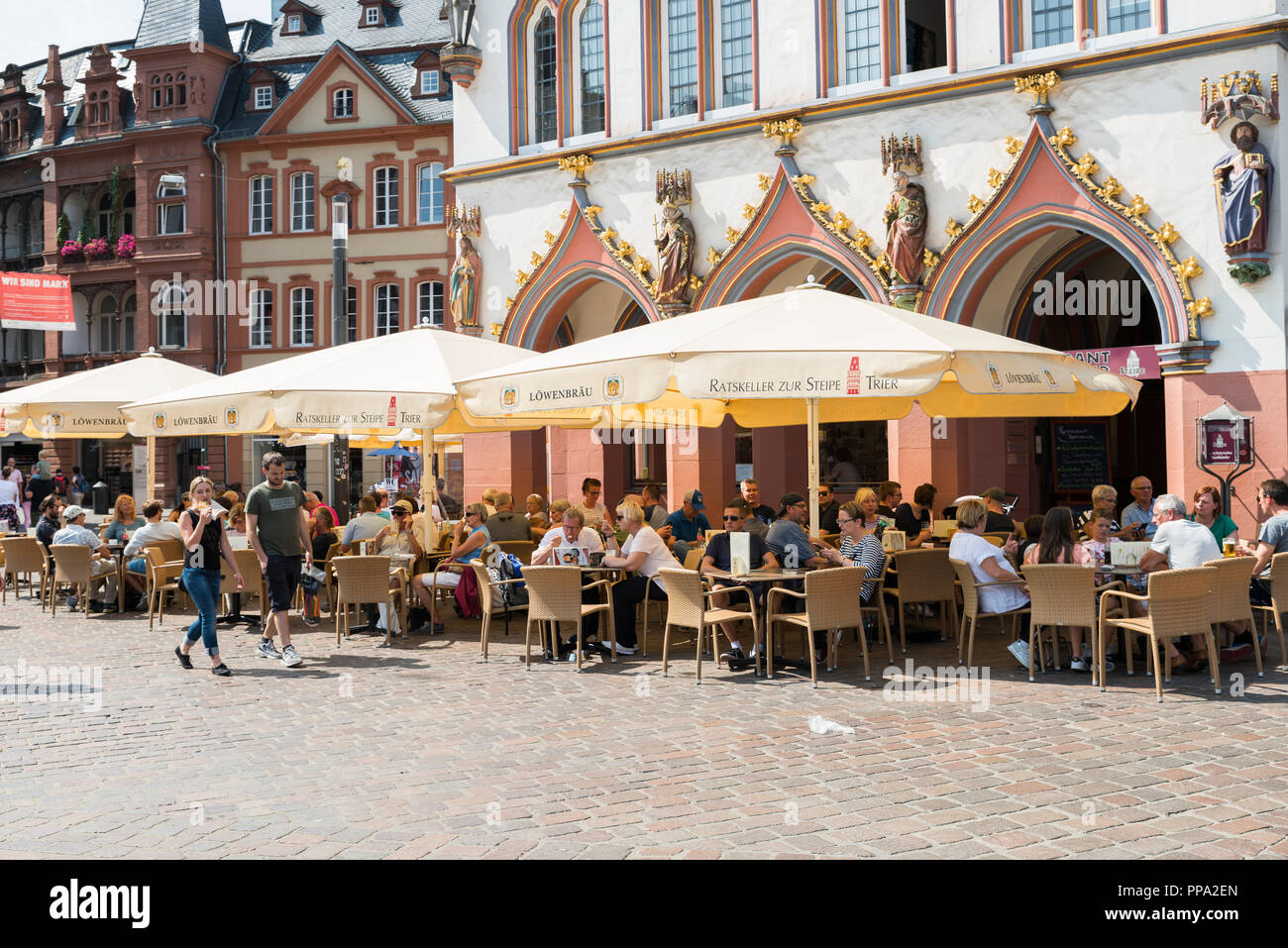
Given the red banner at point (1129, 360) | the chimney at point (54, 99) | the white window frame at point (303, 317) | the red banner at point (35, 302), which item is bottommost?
the red banner at point (1129, 360)

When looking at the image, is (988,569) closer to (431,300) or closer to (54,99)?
(431,300)

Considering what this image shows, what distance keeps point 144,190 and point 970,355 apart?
35.2m

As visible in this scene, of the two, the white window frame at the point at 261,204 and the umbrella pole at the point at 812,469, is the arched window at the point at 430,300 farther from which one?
the umbrella pole at the point at 812,469

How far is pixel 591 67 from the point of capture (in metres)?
20.1

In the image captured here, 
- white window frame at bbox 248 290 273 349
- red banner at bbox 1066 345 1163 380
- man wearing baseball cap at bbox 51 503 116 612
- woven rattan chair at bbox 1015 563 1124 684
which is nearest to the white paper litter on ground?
woven rattan chair at bbox 1015 563 1124 684

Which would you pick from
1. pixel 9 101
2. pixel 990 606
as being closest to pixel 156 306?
pixel 9 101

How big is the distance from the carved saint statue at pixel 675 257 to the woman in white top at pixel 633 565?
8.16m

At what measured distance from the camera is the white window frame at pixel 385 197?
36250mm

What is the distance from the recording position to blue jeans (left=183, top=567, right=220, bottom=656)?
993 cm

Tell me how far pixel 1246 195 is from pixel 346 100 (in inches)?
1128

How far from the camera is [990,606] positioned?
9875mm

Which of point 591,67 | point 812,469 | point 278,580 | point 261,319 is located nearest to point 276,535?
point 278,580

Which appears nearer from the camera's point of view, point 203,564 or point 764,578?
point 764,578

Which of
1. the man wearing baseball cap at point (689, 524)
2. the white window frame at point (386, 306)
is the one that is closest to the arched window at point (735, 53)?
the man wearing baseball cap at point (689, 524)
